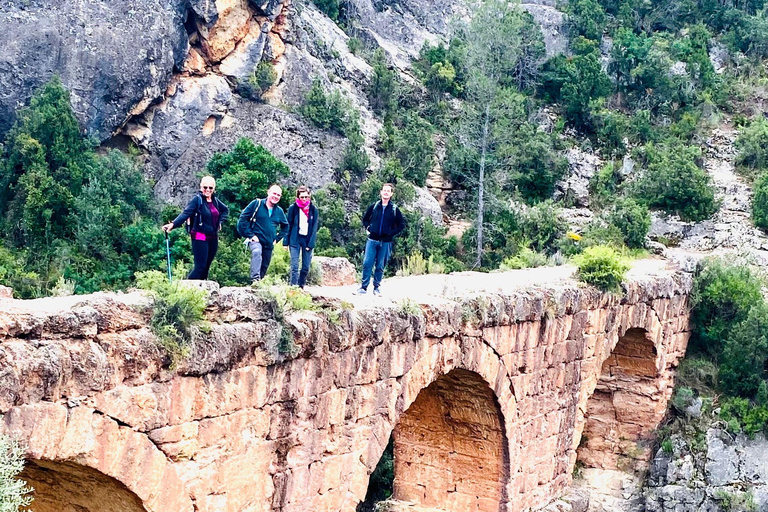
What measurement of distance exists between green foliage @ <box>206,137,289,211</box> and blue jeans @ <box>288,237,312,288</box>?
16.3 m

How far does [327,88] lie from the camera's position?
3250 centimetres

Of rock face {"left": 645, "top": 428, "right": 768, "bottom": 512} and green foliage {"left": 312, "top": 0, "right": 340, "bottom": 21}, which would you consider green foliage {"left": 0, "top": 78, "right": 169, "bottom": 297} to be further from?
rock face {"left": 645, "top": 428, "right": 768, "bottom": 512}

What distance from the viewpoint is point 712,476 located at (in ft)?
57.7

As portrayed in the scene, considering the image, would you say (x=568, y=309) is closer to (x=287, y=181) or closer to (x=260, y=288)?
(x=260, y=288)

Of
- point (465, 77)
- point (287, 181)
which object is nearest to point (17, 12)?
point (287, 181)

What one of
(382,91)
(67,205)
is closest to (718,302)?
(67,205)

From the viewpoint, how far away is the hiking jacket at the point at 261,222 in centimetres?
959

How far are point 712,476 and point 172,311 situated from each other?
13763 mm

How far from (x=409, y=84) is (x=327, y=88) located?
14.1 ft

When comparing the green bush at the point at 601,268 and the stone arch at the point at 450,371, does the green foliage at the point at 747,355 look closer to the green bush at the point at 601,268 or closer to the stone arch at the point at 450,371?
the green bush at the point at 601,268

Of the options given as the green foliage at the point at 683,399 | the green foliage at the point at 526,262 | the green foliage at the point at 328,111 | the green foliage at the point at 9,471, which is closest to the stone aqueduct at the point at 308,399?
the green foliage at the point at 9,471

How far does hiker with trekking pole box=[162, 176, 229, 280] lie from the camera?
877 cm

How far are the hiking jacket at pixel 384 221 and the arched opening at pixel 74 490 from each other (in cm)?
448

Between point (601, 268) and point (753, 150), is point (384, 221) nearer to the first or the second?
point (601, 268)
